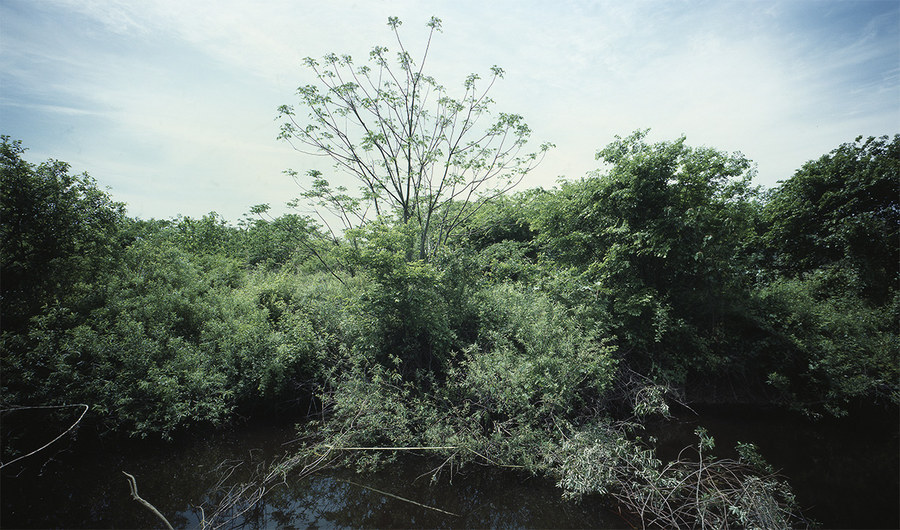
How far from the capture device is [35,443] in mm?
6738

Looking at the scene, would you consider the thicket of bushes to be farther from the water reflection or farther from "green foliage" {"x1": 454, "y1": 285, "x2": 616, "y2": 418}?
the water reflection

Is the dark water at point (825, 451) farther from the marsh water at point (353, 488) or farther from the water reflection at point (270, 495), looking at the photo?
the water reflection at point (270, 495)

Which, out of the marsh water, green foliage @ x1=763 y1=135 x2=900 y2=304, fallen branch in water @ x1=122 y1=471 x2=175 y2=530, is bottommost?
the marsh water

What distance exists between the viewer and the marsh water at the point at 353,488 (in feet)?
17.5

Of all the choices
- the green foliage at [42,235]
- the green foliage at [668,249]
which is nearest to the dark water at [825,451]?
the green foliage at [668,249]

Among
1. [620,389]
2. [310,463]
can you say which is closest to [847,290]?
[620,389]

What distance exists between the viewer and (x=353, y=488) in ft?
20.1

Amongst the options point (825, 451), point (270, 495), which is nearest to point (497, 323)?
point (270, 495)

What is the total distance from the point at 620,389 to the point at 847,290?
7558 mm

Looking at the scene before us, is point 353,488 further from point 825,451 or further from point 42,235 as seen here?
point 825,451

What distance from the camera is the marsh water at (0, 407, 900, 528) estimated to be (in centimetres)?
534

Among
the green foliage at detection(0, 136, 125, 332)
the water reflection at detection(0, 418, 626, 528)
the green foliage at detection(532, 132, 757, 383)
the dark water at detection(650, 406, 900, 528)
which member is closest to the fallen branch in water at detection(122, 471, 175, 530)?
the water reflection at detection(0, 418, 626, 528)

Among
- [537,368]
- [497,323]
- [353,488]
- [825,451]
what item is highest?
[497,323]

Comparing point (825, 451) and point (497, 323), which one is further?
point (497, 323)
